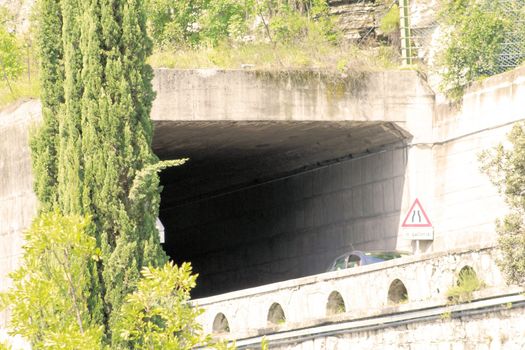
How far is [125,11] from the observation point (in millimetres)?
21438

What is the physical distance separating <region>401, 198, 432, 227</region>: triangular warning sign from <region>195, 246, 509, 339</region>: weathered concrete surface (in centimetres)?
540

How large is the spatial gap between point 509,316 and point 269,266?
23.0 metres

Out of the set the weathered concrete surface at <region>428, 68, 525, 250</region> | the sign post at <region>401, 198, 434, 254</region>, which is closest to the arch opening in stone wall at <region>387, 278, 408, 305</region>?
the weathered concrete surface at <region>428, 68, 525, 250</region>

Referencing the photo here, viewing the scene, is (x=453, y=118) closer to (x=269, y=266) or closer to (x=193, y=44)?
(x=193, y=44)

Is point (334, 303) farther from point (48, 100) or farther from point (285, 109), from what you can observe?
point (285, 109)

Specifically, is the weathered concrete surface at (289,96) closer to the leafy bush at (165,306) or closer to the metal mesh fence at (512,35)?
the metal mesh fence at (512,35)

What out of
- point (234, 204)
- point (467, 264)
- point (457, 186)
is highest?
point (234, 204)

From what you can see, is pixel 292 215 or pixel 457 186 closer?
pixel 457 186

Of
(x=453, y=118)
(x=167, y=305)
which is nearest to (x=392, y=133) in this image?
(x=453, y=118)

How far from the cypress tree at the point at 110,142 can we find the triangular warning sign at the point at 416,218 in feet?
31.8

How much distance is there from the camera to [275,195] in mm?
40406

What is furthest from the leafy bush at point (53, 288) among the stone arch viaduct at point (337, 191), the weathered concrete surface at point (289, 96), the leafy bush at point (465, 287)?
the weathered concrete surface at point (289, 96)

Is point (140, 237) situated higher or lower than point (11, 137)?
lower

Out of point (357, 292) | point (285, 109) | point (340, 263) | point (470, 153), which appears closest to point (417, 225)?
point (340, 263)
